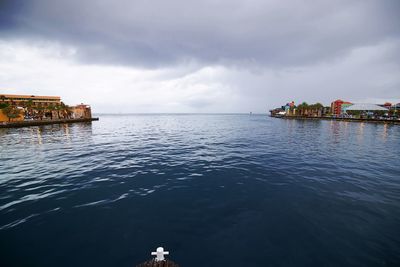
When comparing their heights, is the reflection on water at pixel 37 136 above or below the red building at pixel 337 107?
below

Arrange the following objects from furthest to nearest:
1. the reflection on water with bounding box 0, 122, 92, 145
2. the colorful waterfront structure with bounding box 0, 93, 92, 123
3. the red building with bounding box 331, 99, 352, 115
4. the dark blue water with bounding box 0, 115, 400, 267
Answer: the red building with bounding box 331, 99, 352, 115 < the colorful waterfront structure with bounding box 0, 93, 92, 123 < the reflection on water with bounding box 0, 122, 92, 145 < the dark blue water with bounding box 0, 115, 400, 267

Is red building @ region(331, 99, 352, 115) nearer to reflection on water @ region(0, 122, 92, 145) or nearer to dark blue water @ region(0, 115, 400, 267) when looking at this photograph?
dark blue water @ region(0, 115, 400, 267)

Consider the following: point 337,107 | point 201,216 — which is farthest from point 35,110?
point 337,107

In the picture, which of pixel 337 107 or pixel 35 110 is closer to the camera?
pixel 35 110

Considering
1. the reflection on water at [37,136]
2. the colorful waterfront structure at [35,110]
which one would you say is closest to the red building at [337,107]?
the reflection on water at [37,136]

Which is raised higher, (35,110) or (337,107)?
(337,107)

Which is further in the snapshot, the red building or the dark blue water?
the red building

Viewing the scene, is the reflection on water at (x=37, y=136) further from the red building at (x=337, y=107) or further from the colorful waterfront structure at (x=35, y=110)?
the red building at (x=337, y=107)

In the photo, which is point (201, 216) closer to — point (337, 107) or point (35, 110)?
point (35, 110)

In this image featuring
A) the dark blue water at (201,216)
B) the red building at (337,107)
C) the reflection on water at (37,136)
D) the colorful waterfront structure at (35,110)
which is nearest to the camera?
the dark blue water at (201,216)

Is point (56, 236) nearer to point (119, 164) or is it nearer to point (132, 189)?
point (132, 189)

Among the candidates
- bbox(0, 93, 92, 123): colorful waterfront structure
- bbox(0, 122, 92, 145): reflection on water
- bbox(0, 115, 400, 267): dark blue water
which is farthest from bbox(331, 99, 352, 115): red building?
bbox(0, 93, 92, 123): colorful waterfront structure

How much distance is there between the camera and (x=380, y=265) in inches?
199

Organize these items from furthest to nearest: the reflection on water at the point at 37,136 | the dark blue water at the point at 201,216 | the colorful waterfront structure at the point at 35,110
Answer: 1. the colorful waterfront structure at the point at 35,110
2. the reflection on water at the point at 37,136
3. the dark blue water at the point at 201,216
